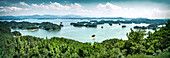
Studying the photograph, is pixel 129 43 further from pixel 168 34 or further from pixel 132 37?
pixel 168 34

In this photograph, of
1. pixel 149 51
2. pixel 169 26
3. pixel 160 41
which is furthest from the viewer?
pixel 169 26

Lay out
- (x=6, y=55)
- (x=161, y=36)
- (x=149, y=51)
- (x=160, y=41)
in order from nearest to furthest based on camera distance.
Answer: (x=149, y=51) → (x=6, y=55) → (x=160, y=41) → (x=161, y=36)

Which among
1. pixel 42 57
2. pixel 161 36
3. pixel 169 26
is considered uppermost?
pixel 169 26

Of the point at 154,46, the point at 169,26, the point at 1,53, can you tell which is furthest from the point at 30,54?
the point at 169,26

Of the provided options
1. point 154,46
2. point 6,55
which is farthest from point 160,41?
point 6,55

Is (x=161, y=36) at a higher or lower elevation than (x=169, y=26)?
lower

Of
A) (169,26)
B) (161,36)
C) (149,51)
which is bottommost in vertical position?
(149,51)

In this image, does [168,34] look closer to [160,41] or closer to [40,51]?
[160,41]

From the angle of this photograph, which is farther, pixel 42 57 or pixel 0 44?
pixel 0 44

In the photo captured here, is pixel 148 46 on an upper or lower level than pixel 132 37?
lower

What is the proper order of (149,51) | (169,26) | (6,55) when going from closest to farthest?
(149,51), (6,55), (169,26)
